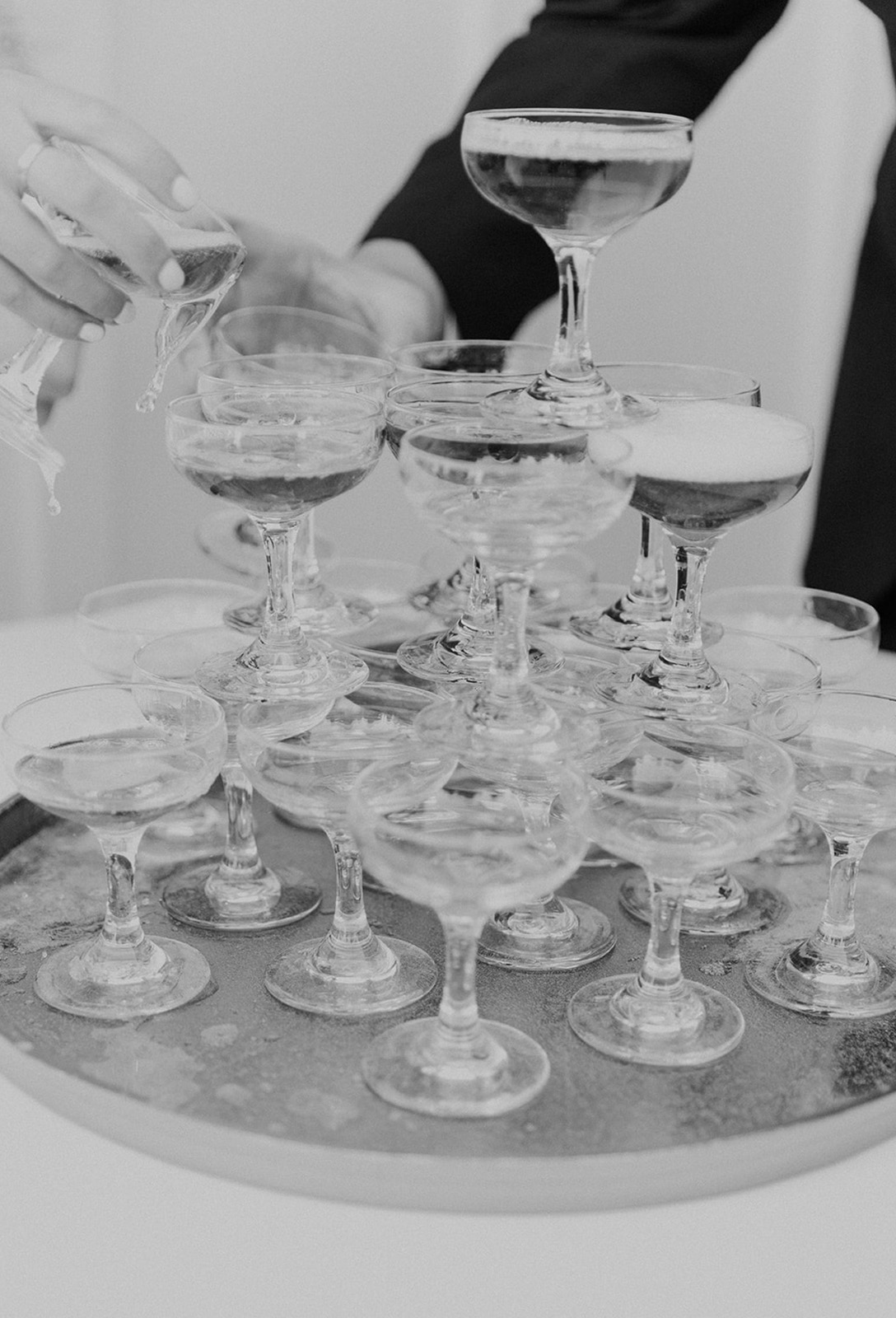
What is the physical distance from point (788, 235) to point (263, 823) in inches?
64.8

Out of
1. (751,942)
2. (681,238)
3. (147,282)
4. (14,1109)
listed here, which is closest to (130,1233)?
(14,1109)

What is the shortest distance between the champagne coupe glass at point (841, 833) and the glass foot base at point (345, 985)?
199 millimetres

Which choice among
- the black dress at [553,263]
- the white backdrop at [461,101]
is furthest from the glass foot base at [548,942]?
the white backdrop at [461,101]

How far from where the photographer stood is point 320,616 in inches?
45.1

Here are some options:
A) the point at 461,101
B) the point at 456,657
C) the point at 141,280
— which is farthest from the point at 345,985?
the point at 461,101

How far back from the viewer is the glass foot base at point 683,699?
960 mm

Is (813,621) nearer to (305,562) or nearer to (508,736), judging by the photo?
(305,562)

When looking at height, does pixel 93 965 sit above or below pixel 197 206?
below

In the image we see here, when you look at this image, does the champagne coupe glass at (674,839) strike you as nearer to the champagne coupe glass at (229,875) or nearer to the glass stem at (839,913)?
the glass stem at (839,913)

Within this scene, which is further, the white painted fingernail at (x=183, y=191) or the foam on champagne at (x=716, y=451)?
the white painted fingernail at (x=183, y=191)

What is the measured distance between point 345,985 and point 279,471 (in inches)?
11.7

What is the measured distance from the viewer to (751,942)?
1.05 metres

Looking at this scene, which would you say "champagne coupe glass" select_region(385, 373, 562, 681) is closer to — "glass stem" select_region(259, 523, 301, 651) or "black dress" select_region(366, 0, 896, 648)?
"glass stem" select_region(259, 523, 301, 651)

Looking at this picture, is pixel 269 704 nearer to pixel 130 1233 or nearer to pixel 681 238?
pixel 130 1233
